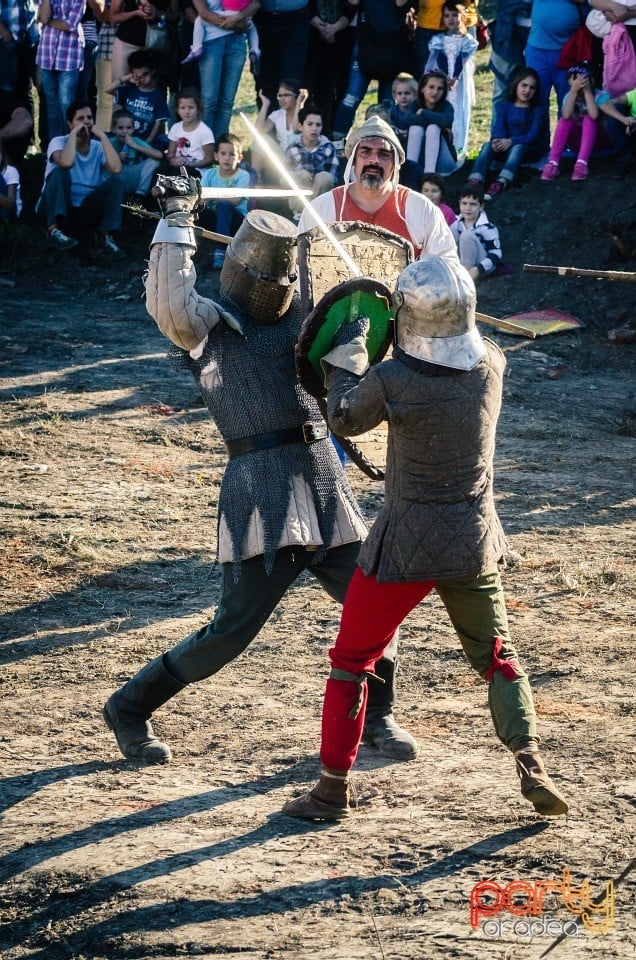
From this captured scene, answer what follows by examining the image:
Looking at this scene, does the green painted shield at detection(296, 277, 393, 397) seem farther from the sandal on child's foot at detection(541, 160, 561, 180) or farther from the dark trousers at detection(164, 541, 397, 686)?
the sandal on child's foot at detection(541, 160, 561, 180)

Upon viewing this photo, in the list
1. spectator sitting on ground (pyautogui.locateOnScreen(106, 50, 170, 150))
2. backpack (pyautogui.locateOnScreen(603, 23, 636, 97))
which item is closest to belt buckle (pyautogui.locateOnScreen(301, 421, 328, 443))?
backpack (pyautogui.locateOnScreen(603, 23, 636, 97))

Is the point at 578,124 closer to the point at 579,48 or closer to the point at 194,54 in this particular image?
the point at 579,48

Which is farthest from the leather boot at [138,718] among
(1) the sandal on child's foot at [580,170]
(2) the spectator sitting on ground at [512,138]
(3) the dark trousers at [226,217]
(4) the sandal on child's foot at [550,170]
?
(4) the sandal on child's foot at [550,170]

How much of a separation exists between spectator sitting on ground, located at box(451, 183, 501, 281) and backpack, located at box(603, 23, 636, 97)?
1506mm

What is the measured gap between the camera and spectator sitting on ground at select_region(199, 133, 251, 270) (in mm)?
10547

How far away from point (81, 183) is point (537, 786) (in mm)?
9247

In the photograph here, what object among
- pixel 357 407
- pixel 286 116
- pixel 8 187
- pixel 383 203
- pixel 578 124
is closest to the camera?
pixel 357 407

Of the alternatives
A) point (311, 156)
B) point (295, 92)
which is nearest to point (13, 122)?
A: point (295, 92)

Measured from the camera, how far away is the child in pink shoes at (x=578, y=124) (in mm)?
10695

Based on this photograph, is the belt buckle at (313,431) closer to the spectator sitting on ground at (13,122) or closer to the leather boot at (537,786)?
the leather boot at (537,786)

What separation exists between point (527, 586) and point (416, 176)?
6.36m

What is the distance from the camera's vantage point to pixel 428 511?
3.47 m

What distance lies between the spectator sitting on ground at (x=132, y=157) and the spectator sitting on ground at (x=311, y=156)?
1.52 metres

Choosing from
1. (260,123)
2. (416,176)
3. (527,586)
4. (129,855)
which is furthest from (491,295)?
(129,855)
